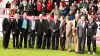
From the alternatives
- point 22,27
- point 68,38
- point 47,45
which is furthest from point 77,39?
point 22,27

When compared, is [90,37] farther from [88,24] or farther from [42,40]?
[42,40]

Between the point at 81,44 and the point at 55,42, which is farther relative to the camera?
the point at 55,42

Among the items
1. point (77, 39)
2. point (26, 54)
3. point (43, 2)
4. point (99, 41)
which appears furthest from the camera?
point (43, 2)

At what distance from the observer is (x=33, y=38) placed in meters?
23.1

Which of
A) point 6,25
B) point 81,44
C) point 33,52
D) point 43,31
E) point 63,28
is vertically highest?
point 6,25

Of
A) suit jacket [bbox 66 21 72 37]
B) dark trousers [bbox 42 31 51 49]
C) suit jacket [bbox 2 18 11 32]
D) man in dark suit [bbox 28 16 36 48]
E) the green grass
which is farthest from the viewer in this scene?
man in dark suit [bbox 28 16 36 48]

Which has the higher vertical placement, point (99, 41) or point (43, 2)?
point (43, 2)

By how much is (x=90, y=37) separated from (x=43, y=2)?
7798 millimetres

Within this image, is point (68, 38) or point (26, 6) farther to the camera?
point (26, 6)

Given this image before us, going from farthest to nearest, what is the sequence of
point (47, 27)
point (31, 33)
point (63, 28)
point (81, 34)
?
point (31, 33)
point (47, 27)
point (63, 28)
point (81, 34)

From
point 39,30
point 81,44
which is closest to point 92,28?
point 81,44

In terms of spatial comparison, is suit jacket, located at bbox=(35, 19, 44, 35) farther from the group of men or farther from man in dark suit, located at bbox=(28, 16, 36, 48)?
man in dark suit, located at bbox=(28, 16, 36, 48)

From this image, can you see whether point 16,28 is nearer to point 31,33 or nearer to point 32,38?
point 31,33

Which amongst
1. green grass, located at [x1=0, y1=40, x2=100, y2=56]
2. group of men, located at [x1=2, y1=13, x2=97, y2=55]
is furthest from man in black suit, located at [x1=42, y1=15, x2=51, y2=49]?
green grass, located at [x1=0, y1=40, x2=100, y2=56]
